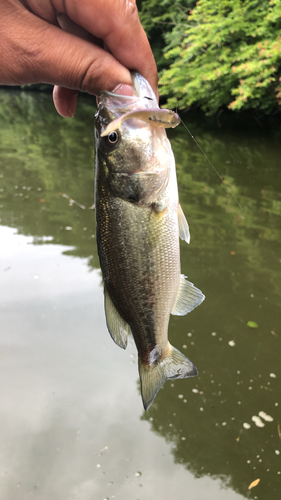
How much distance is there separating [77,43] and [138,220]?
80 centimetres

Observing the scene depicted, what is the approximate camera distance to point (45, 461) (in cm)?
344

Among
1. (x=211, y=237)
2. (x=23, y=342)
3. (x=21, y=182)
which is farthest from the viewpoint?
(x=21, y=182)

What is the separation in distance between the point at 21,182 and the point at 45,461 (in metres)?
7.27

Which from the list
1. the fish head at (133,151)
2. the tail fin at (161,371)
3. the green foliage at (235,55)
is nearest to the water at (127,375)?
the tail fin at (161,371)

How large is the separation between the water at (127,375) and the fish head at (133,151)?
2.80 m

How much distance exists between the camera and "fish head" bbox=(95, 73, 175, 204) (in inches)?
63.2

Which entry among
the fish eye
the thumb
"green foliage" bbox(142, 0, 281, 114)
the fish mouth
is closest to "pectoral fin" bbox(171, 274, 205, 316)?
the fish eye

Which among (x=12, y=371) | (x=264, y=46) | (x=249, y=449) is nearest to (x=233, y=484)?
(x=249, y=449)

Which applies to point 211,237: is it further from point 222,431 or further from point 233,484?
point 233,484

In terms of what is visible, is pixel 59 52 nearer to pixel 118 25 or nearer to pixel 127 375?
pixel 118 25

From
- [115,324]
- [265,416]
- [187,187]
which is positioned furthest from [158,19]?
[115,324]

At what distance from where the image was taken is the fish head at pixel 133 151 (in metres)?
1.61

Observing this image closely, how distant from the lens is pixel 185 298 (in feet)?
6.15

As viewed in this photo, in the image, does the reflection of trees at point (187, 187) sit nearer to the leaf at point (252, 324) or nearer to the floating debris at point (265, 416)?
the leaf at point (252, 324)
